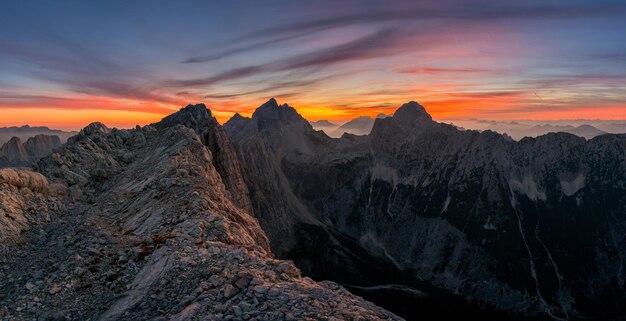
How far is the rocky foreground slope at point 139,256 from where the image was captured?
1838cm

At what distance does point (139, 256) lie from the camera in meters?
27.4

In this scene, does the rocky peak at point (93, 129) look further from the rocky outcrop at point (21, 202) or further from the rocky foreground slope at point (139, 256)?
the rocky outcrop at point (21, 202)

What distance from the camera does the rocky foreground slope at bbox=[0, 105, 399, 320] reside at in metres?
18.4

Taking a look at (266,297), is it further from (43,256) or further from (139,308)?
(43,256)

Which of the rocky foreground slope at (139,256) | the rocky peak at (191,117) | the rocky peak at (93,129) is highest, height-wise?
the rocky peak at (191,117)

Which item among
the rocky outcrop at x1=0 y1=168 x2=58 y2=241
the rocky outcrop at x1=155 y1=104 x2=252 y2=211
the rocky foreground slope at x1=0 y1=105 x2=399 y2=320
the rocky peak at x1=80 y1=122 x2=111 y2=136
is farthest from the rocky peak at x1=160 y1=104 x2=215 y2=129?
the rocky outcrop at x1=0 y1=168 x2=58 y2=241

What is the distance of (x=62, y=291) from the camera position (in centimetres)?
2377

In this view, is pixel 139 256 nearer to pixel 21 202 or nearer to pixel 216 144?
pixel 21 202

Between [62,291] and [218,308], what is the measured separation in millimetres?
13297

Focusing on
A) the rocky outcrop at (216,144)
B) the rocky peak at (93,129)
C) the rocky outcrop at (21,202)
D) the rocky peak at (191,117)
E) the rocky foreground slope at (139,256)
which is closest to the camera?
the rocky foreground slope at (139,256)

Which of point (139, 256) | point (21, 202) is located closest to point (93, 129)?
point (21, 202)

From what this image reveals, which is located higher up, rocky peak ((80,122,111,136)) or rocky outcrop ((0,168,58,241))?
rocky peak ((80,122,111,136))

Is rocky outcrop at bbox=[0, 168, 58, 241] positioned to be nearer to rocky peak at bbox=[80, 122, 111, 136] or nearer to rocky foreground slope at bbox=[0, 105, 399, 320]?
rocky foreground slope at bbox=[0, 105, 399, 320]

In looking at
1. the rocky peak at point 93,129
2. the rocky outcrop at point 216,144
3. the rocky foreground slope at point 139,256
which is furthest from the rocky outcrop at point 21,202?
the rocky outcrop at point 216,144
